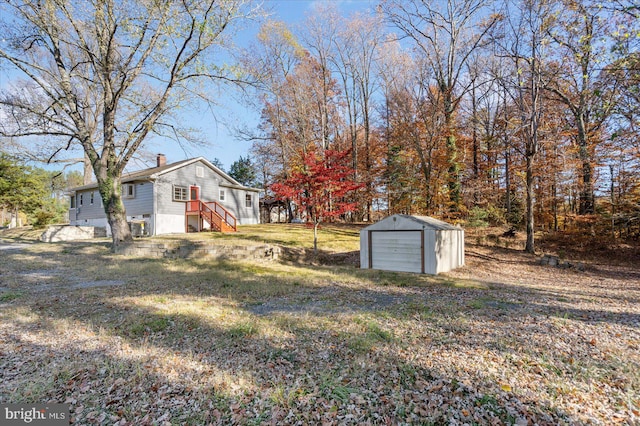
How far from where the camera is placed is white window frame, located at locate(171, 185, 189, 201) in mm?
18828

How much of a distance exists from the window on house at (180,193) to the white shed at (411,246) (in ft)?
44.5

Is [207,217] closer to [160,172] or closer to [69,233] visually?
[160,172]

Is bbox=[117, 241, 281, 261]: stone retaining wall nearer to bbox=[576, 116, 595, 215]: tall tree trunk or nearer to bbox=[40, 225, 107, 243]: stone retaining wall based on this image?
bbox=[40, 225, 107, 243]: stone retaining wall

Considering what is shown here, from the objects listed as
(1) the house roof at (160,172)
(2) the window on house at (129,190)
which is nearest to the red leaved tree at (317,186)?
(1) the house roof at (160,172)

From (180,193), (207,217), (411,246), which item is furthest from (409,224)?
(180,193)

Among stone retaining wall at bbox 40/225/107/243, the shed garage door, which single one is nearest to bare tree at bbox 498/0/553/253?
the shed garage door

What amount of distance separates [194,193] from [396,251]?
49.3ft

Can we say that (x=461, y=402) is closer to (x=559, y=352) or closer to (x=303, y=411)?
(x=303, y=411)

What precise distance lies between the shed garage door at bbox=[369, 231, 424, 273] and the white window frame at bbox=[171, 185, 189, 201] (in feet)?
45.4

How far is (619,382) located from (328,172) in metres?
9.09

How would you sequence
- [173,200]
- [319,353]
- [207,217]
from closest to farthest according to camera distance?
[319,353], [173,200], [207,217]

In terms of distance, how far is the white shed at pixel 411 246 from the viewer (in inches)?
369

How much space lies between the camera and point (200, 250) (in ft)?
36.8

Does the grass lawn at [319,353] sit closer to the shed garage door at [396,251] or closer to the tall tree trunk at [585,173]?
the shed garage door at [396,251]
